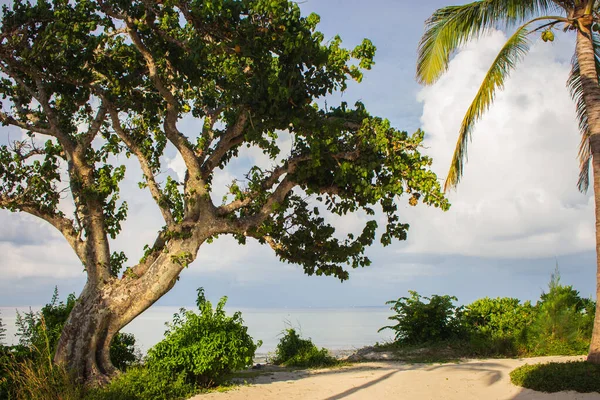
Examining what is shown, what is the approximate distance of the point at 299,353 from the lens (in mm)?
15234

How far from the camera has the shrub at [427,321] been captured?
55.3ft

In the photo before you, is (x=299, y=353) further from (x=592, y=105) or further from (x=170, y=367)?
(x=592, y=105)

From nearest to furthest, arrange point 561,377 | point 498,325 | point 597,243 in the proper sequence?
point 561,377
point 597,243
point 498,325

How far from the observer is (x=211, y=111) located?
12922mm

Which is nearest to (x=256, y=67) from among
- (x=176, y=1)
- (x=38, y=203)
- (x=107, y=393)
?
(x=176, y=1)

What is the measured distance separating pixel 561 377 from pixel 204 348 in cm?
634

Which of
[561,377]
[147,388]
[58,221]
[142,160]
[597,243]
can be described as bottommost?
[561,377]

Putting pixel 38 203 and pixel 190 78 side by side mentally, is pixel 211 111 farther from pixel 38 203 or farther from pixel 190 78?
pixel 38 203

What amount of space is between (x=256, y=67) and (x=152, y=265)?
4.58 m

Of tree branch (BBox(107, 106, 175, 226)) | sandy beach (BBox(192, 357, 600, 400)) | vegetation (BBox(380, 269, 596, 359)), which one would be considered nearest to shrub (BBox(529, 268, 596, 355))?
vegetation (BBox(380, 269, 596, 359))

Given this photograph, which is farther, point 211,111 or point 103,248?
point 211,111

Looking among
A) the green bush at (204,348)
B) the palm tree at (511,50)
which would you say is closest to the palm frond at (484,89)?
the palm tree at (511,50)

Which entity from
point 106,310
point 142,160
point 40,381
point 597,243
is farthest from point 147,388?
point 597,243

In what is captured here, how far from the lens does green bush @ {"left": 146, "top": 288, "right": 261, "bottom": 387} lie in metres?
10.3
